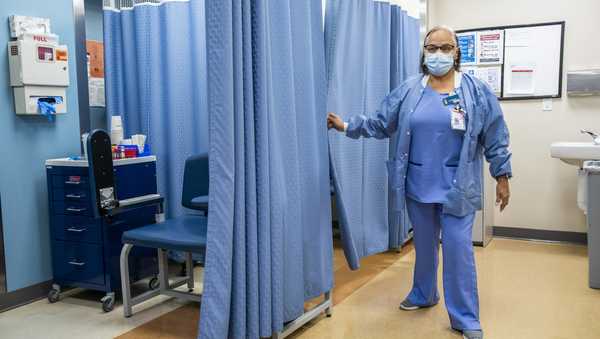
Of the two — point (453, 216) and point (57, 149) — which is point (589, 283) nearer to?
point (453, 216)

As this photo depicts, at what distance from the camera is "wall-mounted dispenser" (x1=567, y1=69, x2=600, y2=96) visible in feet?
13.4

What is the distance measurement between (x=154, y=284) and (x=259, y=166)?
5.08 ft

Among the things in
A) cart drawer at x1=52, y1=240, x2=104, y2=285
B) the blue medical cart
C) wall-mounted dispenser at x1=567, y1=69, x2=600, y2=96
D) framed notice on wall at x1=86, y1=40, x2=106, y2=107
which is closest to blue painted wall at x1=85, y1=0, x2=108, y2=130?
framed notice on wall at x1=86, y1=40, x2=106, y2=107

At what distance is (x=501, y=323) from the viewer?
2666 millimetres

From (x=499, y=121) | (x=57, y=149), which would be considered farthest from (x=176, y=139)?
(x=499, y=121)

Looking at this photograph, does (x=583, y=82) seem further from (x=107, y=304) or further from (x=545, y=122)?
(x=107, y=304)

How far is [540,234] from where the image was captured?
4.42 meters

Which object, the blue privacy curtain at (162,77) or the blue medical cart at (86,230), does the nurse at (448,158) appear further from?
the blue medical cart at (86,230)

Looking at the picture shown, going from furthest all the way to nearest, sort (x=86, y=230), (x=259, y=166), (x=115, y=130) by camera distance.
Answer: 1. (x=115, y=130)
2. (x=86, y=230)
3. (x=259, y=166)

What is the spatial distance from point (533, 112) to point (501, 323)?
2285mm

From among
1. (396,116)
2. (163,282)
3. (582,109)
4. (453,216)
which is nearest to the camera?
(453,216)

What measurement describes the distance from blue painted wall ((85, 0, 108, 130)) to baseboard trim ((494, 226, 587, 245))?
336 centimetres

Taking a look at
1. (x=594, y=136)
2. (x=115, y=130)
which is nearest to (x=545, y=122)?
(x=594, y=136)

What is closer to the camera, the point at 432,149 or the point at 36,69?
the point at 432,149
